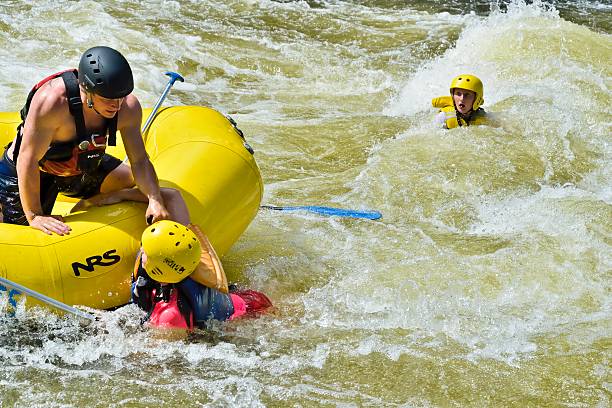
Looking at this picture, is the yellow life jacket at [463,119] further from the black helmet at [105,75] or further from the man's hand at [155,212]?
the black helmet at [105,75]

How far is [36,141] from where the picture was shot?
14.1 ft

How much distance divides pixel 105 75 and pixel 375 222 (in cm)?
287

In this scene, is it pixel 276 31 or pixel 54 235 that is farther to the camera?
pixel 276 31

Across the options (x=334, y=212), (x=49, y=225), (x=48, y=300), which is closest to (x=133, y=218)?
(x=49, y=225)

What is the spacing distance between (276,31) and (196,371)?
8.43m

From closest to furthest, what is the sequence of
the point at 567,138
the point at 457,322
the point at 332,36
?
the point at 457,322 < the point at 567,138 < the point at 332,36

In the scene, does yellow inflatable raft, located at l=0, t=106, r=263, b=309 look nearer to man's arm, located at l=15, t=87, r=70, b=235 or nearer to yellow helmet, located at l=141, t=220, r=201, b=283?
man's arm, located at l=15, t=87, r=70, b=235

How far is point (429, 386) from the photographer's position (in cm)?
443

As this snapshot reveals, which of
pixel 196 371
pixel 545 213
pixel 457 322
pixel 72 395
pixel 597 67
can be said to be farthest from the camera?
pixel 597 67

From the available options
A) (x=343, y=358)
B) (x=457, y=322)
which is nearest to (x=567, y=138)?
(x=457, y=322)

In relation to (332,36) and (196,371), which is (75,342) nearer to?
(196,371)

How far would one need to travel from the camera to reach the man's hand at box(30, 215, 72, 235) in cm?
448

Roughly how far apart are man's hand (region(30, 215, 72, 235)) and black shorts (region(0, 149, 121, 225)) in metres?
0.31

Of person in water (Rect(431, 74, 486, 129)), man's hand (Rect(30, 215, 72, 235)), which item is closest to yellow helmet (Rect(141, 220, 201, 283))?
man's hand (Rect(30, 215, 72, 235))
